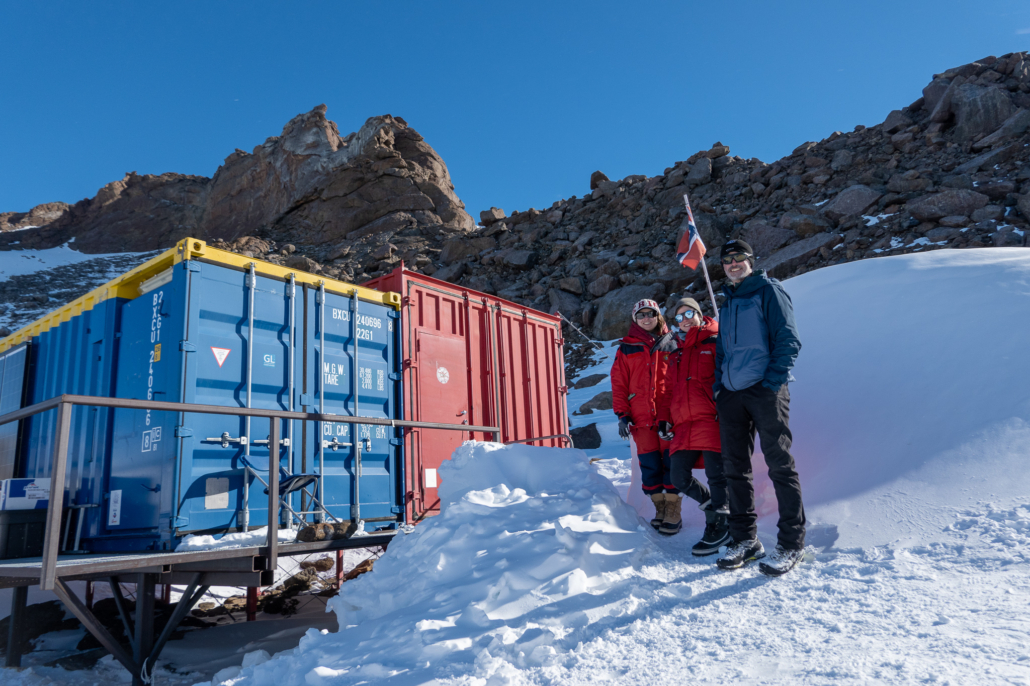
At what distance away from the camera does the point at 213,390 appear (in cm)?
470

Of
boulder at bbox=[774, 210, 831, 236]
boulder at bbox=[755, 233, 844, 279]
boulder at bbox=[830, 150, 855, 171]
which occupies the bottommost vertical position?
boulder at bbox=[755, 233, 844, 279]

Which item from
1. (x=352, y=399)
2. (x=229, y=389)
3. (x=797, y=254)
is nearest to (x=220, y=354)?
(x=229, y=389)

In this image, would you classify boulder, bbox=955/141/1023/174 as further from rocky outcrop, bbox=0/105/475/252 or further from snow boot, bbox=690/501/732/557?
rocky outcrop, bbox=0/105/475/252

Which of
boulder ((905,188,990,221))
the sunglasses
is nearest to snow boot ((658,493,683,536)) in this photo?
the sunglasses

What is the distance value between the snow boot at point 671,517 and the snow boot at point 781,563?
2.87 feet

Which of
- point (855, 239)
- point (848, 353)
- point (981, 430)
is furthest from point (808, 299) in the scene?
point (855, 239)

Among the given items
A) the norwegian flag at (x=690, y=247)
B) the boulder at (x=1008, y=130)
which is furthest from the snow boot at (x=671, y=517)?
the boulder at (x=1008, y=130)

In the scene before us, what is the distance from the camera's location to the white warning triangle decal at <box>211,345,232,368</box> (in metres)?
4.75

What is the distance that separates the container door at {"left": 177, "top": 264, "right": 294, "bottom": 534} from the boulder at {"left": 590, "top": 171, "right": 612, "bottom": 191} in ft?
93.7

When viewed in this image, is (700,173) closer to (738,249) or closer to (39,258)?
(738,249)

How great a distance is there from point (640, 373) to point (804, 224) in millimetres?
19668

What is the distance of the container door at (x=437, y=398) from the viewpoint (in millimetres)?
6238

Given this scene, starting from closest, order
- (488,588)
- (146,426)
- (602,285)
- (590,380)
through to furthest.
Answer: (488,588)
(146,426)
(590,380)
(602,285)

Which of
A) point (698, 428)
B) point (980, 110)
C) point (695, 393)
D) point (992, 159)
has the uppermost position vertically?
point (980, 110)
